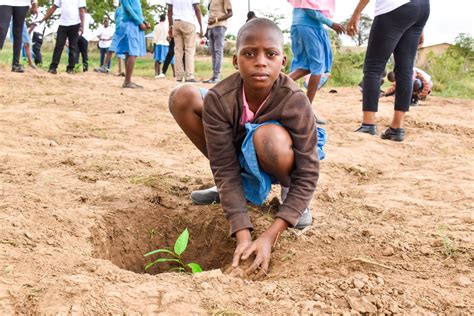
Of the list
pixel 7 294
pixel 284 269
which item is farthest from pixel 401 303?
pixel 7 294

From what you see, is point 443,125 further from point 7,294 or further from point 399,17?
point 7,294

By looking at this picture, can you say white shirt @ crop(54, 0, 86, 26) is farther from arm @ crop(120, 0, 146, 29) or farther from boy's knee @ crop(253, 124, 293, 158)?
boy's knee @ crop(253, 124, 293, 158)

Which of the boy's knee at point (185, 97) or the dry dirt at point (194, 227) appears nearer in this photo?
the dry dirt at point (194, 227)

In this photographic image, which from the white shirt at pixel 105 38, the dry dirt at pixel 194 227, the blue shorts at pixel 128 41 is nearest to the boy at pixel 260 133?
the dry dirt at pixel 194 227

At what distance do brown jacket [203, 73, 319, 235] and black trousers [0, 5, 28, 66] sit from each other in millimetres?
4943

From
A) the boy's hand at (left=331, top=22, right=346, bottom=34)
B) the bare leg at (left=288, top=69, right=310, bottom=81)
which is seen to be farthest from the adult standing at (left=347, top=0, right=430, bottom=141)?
the bare leg at (left=288, top=69, right=310, bottom=81)

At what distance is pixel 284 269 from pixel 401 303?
17.8 inches

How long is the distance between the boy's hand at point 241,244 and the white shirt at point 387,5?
262 cm

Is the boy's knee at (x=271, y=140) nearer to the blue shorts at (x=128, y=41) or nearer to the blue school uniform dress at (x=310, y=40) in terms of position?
the blue school uniform dress at (x=310, y=40)

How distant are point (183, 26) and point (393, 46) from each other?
3986 millimetres

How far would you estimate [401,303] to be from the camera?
142 cm

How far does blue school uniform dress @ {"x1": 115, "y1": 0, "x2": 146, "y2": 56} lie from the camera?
6516 mm

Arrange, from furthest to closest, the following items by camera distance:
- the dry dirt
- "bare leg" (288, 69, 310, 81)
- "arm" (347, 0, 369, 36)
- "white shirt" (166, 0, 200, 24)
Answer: "white shirt" (166, 0, 200, 24)
"bare leg" (288, 69, 310, 81)
"arm" (347, 0, 369, 36)
the dry dirt

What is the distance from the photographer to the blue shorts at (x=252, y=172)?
188 centimetres
